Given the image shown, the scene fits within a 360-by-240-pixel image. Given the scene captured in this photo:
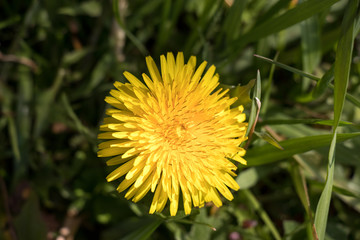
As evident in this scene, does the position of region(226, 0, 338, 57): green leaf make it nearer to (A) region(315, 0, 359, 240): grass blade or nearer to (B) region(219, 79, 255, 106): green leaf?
(A) region(315, 0, 359, 240): grass blade

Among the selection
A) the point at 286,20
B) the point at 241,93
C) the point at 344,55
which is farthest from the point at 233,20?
the point at 344,55

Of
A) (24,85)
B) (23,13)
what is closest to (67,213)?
(24,85)

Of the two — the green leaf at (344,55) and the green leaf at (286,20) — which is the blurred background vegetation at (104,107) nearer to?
the green leaf at (286,20)

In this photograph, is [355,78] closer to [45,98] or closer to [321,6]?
[321,6]

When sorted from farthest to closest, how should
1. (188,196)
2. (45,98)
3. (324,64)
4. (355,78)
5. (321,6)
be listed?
1. (324,64)
2. (355,78)
3. (45,98)
4. (321,6)
5. (188,196)

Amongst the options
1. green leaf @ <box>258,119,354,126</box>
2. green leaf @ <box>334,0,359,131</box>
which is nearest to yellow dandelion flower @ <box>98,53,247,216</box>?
green leaf @ <box>258,119,354,126</box>

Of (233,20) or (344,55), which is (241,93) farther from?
(233,20)
